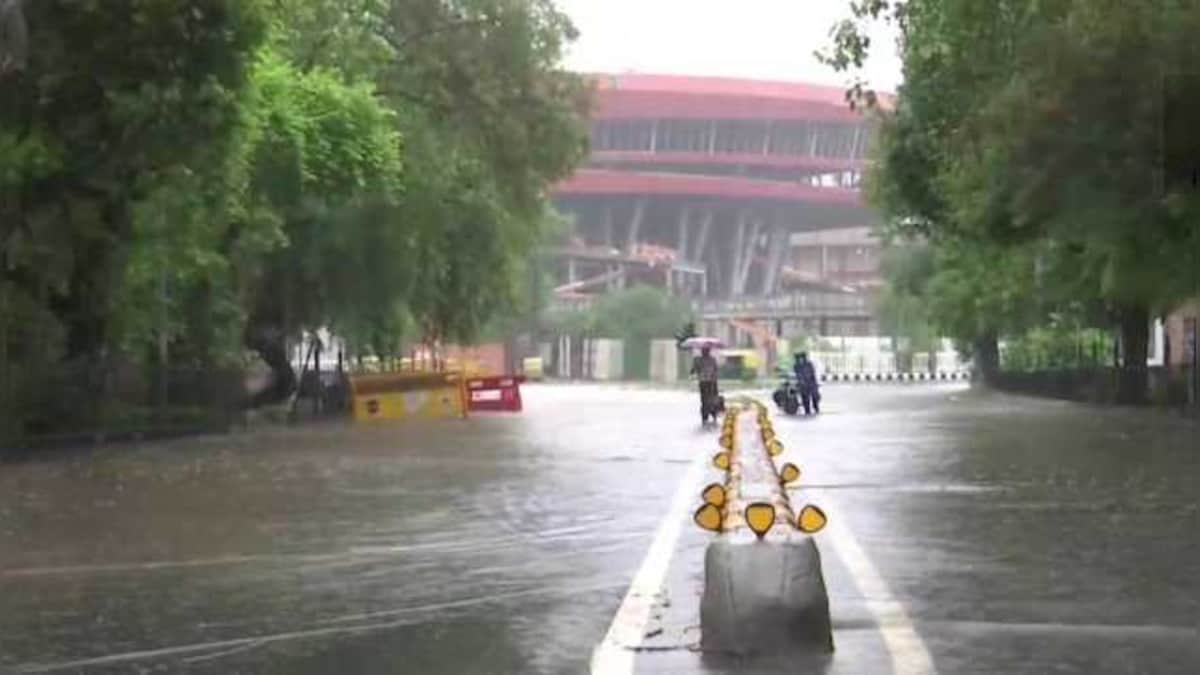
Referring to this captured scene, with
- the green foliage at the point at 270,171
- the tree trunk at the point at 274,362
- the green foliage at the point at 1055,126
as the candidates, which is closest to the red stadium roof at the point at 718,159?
the green foliage at the point at 270,171

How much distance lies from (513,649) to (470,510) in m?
7.82

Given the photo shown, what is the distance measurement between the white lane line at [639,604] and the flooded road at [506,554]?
0.12 meters

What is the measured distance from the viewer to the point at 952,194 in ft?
114

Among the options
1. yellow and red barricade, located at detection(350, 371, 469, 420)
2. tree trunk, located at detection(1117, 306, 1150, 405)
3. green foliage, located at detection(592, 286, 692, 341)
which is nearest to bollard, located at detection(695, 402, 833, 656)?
yellow and red barricade, located at detection(350, 371, 469, 420)

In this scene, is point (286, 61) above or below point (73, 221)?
above

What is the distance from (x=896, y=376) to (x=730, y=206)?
35.9m

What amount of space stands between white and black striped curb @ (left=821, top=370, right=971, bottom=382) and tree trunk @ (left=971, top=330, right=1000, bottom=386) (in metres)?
18.6

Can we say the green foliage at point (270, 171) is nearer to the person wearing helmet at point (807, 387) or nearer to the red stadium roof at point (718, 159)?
the person wearing helmet at point (807, 387)

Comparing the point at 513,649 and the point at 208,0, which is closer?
the point at 513,649

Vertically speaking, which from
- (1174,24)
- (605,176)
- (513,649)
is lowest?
(513,649)

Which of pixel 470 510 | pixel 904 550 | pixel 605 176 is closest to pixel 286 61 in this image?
pixel 470 510

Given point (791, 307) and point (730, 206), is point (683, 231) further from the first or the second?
point (791, 307)

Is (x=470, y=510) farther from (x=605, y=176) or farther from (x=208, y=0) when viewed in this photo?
(x=605, y=176)

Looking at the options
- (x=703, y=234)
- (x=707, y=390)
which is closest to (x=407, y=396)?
(x=707, y=390)
